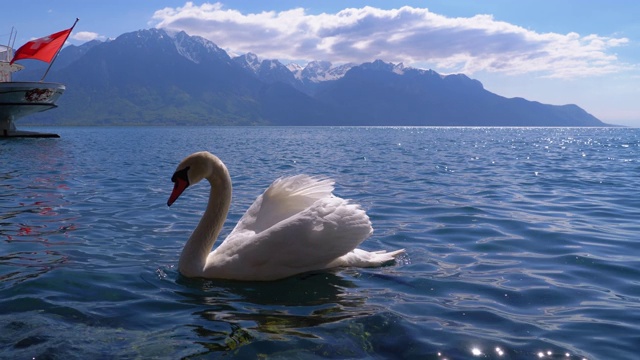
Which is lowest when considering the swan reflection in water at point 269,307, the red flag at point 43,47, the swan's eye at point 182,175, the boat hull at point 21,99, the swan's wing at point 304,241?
the swan reflection in water at point 269,307

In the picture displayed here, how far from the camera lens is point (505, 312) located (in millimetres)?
5547

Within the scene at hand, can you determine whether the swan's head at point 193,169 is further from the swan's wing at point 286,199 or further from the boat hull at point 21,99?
the boat hull at point 21,99

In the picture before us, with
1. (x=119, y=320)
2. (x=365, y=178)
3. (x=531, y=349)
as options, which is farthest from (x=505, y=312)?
(x=365, y=178)

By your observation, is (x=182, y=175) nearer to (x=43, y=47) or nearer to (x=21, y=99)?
(x=43, y=47)

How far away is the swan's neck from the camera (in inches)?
256

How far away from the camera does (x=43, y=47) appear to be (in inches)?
1890

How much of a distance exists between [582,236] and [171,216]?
754cm

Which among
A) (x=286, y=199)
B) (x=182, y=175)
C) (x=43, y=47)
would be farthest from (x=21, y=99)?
(x=286, y=199)

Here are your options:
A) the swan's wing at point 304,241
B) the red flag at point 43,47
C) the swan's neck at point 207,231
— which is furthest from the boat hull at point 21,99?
the swan's wing at point 304,241

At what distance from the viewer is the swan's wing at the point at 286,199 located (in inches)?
280

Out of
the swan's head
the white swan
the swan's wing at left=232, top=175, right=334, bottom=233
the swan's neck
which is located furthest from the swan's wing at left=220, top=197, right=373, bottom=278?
the swan's head

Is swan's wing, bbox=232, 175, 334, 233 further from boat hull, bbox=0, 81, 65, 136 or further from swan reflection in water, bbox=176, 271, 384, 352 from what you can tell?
boat hull, bbox=0, 81, 65, 136

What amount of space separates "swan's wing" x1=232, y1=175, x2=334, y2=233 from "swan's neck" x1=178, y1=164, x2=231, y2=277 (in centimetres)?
45

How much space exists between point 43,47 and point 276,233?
49177 millimetres
